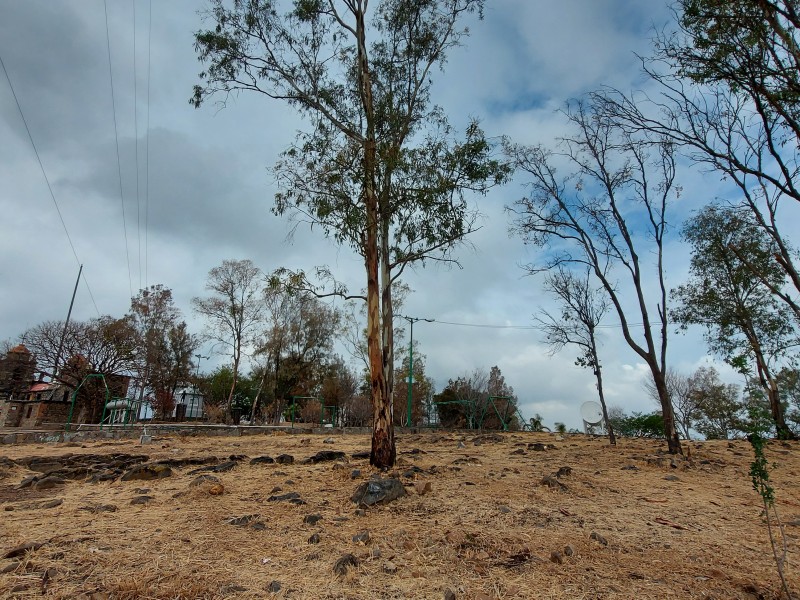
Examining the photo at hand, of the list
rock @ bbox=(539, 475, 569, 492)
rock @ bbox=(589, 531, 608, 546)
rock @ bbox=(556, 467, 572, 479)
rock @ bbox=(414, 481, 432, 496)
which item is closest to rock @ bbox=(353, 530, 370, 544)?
rock @ bbox=(414, 481, 432, 496)

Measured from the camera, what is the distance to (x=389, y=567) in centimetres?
376

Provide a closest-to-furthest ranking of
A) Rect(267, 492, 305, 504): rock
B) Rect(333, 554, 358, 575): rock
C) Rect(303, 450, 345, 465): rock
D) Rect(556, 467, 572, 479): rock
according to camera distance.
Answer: Rect(333, 554, 358, 575): rock
Rect(267, 492, 305, 504): rock
Rect(556, 467, 572, 479): rock
Rect(303, 450, 345, 465): rock

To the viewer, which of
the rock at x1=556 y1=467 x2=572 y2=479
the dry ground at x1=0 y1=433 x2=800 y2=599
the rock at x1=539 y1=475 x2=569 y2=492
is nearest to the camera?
the dry ground at x1=0 y1=433 x2=800 y2=599

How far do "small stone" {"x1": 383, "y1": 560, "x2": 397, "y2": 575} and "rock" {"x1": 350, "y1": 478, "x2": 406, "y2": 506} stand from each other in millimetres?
1791

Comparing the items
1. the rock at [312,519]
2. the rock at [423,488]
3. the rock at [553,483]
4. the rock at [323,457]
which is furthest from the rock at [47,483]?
the rock at [553,483]

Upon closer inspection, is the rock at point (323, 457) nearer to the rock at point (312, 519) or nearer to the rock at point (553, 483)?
the rock at point (312, 519)

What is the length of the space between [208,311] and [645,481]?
30159 millimetres

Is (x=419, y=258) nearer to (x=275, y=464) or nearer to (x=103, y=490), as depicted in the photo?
(x=275, y=464)

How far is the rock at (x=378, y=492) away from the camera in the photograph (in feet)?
18.7

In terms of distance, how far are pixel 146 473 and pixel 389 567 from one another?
5.27 meters

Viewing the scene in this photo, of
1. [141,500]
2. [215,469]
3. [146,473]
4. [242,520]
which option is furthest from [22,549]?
[215,469]

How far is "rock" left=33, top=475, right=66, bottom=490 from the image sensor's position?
6496 mm

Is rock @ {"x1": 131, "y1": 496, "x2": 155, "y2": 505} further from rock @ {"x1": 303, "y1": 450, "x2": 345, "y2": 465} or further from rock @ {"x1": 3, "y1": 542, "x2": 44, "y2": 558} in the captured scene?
rock @ {"x1": 303, "y1": 450, "x2": 345, "y2": 465}

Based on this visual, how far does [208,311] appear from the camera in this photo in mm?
32375
